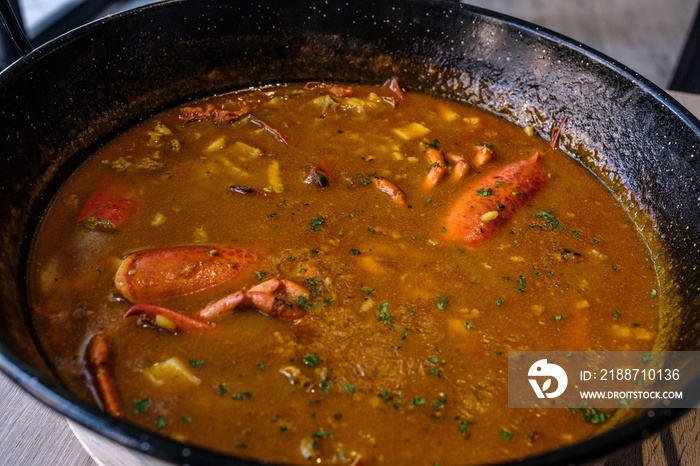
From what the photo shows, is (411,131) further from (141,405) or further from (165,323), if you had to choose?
(141,405)

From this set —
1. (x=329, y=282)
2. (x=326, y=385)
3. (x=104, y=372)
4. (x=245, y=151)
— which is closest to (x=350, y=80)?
(x=245, y=151)

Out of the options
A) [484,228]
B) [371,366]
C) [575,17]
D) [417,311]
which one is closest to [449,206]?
[484,228]

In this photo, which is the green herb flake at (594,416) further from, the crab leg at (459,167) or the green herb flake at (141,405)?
the green herb flake at (141,405)

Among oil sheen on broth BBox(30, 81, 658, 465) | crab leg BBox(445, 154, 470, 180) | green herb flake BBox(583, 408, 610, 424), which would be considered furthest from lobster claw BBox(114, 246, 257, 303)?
green herb flake BBox(583, 408, 610, 424)

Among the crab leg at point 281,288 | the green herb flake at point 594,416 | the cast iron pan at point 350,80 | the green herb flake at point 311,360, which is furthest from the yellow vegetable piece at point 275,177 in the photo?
the green herb flake at point 594,416

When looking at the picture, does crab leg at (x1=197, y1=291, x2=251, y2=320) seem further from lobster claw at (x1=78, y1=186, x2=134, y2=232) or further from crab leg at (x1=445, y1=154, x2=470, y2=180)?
crab leg at (x1=445, y1=154, x2=470, y2=180)
